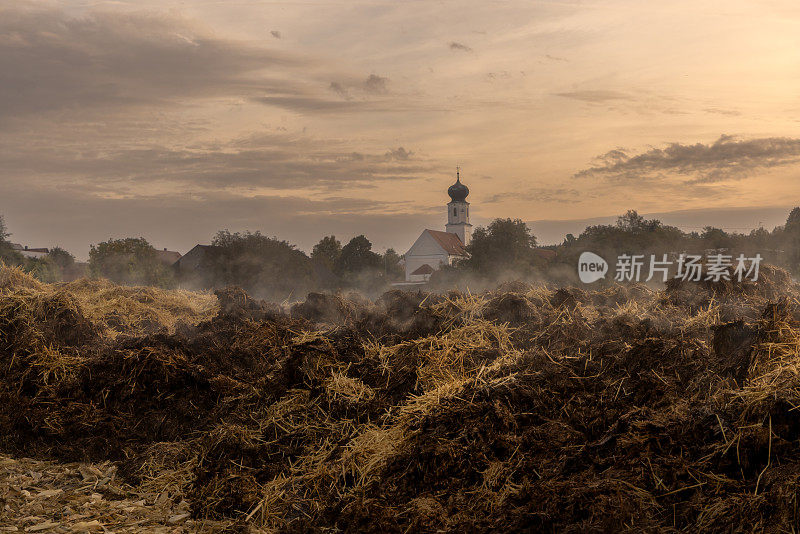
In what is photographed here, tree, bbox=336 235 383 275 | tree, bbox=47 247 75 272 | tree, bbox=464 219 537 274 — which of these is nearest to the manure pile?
tree, bbox=464 219 537 274

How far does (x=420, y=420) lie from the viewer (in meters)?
6.04

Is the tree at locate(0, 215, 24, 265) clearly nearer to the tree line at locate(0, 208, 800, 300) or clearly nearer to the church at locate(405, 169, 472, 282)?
the tree line at locate(0, 208, 800, 300)

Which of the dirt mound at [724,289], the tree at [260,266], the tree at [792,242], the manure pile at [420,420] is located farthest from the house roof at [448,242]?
the manure pile at [420,420]

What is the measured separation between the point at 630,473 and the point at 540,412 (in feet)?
4.01

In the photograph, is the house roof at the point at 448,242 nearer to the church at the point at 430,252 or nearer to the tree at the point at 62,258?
the church at the point at 430,252

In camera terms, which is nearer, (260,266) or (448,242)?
(260,266)

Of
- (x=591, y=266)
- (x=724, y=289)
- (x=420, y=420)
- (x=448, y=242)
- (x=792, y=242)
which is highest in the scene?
(x=448, y=242)

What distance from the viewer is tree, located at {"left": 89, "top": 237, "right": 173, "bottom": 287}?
129ft

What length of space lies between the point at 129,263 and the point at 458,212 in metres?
63.8

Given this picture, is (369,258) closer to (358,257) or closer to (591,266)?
(358,257)

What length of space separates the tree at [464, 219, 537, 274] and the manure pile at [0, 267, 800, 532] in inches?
1124

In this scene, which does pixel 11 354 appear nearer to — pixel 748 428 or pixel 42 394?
pixel 42 394

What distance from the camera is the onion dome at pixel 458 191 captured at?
96500 mm

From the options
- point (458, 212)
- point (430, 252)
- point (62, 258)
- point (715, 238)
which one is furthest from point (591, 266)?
point (458, 212)
